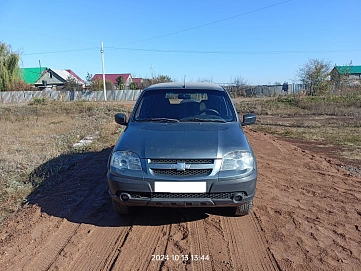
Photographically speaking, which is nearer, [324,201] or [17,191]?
[324,201]

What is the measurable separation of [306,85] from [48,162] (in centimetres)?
3203

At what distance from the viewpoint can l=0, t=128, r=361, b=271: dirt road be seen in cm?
300

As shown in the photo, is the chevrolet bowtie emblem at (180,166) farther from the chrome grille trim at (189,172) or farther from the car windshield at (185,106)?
the car windshield at (185,106)

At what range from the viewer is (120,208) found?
12.7 ft

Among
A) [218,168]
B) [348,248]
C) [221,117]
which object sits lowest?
[348,248]

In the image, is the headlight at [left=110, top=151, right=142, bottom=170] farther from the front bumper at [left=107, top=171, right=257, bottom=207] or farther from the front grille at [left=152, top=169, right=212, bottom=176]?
the front grille at [left=152, top=169, right=212, bottom=176]

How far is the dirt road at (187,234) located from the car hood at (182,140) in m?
0.96

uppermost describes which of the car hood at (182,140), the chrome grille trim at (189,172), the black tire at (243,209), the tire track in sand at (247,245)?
the car hood at (182,140)

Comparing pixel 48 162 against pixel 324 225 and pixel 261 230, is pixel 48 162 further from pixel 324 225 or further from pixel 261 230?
pixel 324 225

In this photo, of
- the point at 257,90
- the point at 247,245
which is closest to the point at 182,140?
the point at 247,245

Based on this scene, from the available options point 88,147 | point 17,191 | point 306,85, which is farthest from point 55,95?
point 17,191

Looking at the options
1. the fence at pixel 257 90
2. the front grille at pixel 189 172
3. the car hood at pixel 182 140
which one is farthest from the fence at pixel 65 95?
the front grille at pixel 189 172

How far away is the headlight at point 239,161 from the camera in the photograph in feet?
11.3

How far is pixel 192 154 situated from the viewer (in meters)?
3.37
